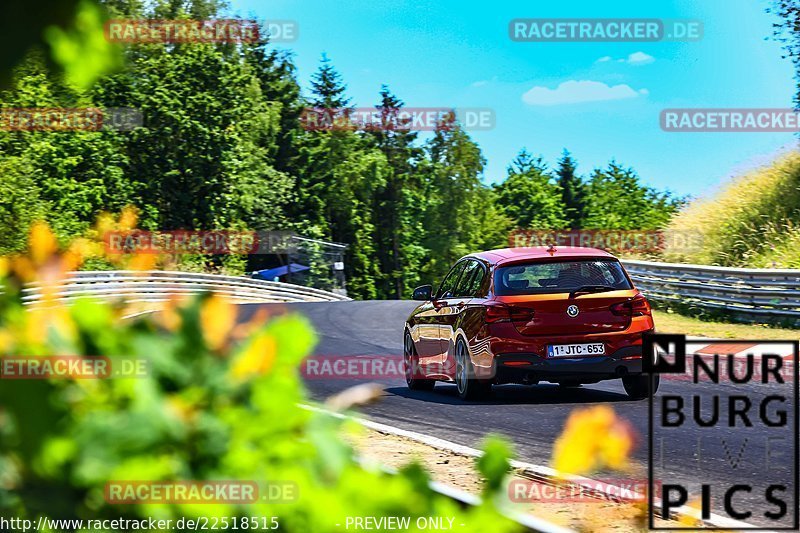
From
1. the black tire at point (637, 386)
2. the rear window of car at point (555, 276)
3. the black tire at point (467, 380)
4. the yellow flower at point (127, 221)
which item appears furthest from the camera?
the black tire at point (467, 380)

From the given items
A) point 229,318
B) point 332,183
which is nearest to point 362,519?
point 229,318

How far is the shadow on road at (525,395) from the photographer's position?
11422mm

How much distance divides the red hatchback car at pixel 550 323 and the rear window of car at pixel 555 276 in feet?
0.03

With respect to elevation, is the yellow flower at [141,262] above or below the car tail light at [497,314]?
above

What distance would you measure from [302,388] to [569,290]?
31.3ft

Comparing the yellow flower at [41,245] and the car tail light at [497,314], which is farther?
the car tail light at [497,314]

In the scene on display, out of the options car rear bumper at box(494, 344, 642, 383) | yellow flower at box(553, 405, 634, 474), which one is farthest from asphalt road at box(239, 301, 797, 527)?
yellow flower at box(553, 405, 634, 474)

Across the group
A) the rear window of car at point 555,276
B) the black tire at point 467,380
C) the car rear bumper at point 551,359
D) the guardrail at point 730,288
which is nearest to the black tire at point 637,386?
the car rear bumper at point 551,359

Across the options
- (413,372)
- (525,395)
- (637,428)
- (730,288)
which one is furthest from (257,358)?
(730,288)

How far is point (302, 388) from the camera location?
1.71 m

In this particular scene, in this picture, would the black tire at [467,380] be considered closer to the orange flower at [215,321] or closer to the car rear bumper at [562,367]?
the car rear bumper at [562,367]

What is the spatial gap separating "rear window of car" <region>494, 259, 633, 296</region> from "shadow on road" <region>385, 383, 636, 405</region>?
47.8 inches

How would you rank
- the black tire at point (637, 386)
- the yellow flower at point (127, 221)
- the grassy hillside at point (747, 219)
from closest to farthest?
the yellow flower at point (127, 221), the black tire at point (637, 386), the grassy hillside at point (747, 219)

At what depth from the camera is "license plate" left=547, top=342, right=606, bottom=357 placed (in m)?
10.9
